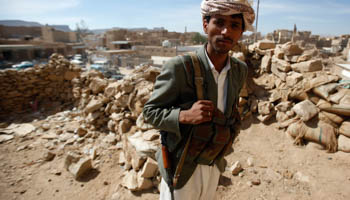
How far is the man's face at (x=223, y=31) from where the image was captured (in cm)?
111

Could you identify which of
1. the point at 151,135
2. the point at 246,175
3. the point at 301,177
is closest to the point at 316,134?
the point at 301,177

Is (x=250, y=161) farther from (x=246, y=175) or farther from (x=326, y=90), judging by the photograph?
(x=326, y=90)

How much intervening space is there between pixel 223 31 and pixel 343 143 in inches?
139

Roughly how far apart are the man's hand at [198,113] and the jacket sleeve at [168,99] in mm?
48

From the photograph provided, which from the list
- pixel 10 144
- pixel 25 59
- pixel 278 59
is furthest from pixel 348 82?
pixel 25 59

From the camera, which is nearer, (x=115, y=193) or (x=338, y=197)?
(x=338, y=197)

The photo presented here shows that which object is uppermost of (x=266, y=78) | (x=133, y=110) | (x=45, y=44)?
(x=45, y=44)

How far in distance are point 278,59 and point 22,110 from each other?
29.2 ft


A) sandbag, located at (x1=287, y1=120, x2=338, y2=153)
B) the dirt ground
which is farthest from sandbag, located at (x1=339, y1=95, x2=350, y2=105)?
the dirt ground

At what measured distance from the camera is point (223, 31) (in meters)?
1.10

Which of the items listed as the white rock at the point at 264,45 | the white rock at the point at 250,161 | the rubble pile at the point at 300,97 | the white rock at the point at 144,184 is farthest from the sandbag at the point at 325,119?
the white rock at the point at 144,184

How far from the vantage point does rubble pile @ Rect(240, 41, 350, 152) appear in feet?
10.9

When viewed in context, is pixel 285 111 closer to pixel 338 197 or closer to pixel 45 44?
pixel 338 197

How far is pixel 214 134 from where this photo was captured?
4.00ft
